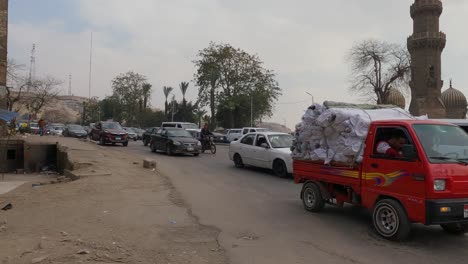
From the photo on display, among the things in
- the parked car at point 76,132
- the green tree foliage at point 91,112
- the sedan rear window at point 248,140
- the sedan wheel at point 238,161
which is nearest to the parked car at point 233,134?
the parked car at point 76,132

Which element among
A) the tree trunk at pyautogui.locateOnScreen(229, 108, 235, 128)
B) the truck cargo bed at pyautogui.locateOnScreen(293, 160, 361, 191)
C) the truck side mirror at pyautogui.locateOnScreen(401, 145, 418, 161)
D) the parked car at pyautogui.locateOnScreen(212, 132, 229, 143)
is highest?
the tree trunk at pyautogui.locateOnScreen(229, 108, 235, 128)

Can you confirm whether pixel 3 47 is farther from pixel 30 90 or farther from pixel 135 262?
pixel 30 90

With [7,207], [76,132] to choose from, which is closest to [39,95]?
[76,132]

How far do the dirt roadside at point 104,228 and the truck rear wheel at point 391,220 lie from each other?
2626 mm

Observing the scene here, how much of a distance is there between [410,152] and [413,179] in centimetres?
40

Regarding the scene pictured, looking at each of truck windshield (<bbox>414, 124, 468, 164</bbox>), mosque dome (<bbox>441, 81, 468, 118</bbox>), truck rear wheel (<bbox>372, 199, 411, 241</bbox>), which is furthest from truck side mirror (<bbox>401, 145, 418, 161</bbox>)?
mosque dome (<bbox>441, 81, 468, 118</bbox>)

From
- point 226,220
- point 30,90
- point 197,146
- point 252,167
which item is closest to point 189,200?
point 226,220

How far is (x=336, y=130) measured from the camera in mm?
7875

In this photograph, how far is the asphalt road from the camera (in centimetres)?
563

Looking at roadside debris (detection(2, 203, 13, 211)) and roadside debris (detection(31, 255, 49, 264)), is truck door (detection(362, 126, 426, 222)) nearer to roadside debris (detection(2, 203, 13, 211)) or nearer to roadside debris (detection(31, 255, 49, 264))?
roadside debris (detection(31, 255, 49, 264))

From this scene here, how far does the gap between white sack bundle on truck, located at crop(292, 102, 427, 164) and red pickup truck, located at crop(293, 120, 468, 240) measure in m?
0.23

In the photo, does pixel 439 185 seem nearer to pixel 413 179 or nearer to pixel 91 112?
pixel 413 179

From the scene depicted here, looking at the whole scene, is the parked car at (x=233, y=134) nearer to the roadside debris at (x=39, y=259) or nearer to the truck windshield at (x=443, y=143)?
the truck windshield at (x=443, y=143)

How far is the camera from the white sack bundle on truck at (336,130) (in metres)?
7.38
